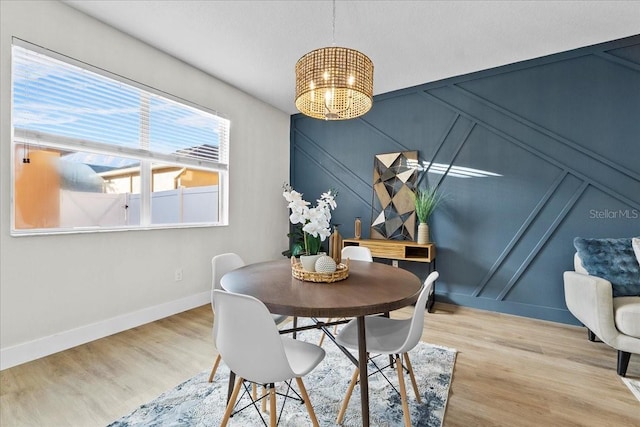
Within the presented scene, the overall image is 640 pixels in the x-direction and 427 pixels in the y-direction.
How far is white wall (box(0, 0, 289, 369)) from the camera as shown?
6.44 ft

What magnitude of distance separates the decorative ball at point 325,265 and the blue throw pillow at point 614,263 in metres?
2.11

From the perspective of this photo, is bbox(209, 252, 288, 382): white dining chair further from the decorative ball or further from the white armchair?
the white armchair

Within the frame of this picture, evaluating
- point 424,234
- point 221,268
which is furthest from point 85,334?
point 424,234

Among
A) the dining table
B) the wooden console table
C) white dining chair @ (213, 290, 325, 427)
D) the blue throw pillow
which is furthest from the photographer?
the wooden console table

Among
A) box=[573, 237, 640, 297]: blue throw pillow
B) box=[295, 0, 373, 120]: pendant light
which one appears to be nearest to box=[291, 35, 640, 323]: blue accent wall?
box=[573, 237, 640, 297]: blue throw pillow

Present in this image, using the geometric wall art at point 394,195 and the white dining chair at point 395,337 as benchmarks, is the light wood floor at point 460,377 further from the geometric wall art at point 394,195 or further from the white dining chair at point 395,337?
the geometric wall art at point 394,195

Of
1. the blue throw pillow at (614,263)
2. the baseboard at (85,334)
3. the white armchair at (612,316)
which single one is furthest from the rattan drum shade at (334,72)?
the baseboard at (85,334)

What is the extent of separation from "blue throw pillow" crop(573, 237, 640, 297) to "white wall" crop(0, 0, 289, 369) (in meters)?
3.40

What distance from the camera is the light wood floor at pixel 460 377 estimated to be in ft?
5.08

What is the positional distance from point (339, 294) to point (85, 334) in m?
2.22

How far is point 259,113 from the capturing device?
13.0 ft

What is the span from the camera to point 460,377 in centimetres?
191

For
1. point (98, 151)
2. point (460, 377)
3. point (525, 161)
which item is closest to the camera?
point (460, 377)

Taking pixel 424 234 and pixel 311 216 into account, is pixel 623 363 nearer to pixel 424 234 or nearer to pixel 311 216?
pixel 424 234
